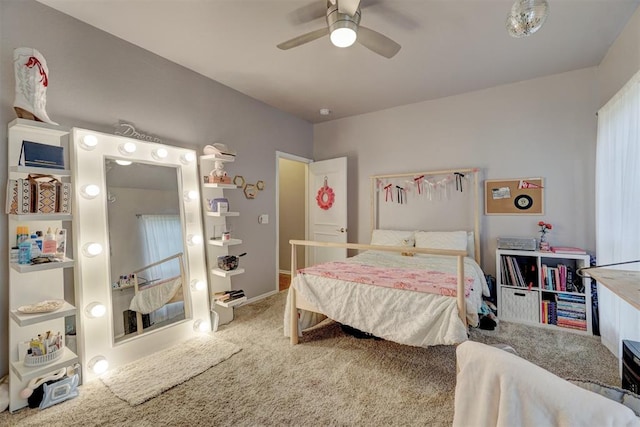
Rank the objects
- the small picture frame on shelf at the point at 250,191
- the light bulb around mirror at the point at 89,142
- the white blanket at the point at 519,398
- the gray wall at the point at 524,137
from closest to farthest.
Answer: the white blanket at the point at 519,398
the light bulb around mirror at the point at 89,142
the gray wall at the point at 524,137
the small picture frame on shelf at the point at 250,191

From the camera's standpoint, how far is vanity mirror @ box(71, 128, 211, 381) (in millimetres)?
2029

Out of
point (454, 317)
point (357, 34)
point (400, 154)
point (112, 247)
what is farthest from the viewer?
point (400, 154)

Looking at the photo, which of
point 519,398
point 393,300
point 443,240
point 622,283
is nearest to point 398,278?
point 393,300

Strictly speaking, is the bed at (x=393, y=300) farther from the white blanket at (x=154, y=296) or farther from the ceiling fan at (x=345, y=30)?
the ceiling fan at (x=345, y=30)

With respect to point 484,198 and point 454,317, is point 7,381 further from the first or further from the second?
point 484,198

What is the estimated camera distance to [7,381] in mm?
1733

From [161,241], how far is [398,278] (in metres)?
2.09

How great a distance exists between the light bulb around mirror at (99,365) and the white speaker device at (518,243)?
379 centimetres

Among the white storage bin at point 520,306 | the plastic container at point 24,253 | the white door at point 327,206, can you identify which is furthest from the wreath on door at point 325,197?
the plastic container at point 24,253

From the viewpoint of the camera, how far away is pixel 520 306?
2920 mm

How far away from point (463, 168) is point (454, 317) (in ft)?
7.86

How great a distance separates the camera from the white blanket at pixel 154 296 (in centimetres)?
233

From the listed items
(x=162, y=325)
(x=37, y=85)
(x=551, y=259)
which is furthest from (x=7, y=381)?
(x=551, y=259)

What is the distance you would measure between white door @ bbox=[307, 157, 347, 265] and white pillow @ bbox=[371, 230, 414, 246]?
54 cm
